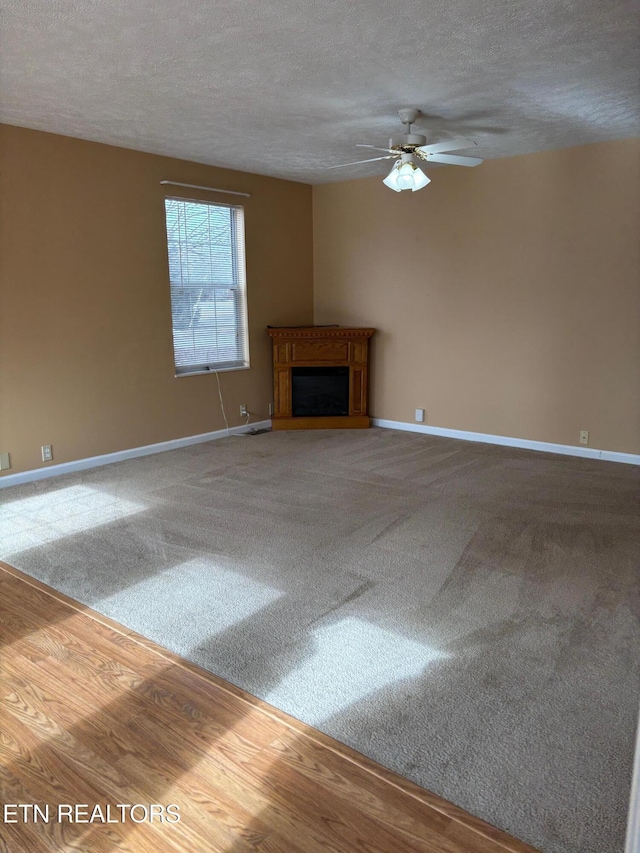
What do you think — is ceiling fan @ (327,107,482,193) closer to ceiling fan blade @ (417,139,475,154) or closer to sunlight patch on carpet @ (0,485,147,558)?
ceiling fan blade @ (417,139,475,154)

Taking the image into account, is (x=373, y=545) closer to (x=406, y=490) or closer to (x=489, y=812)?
(x=406, y=490)

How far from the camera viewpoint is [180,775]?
179 centimetres

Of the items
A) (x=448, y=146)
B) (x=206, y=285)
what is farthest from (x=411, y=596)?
(x=206, y=285)

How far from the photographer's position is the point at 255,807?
1678 millimetres

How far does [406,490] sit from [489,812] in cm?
283

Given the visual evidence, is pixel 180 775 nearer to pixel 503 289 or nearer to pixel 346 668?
pixel 346 668

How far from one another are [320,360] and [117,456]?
2312mm

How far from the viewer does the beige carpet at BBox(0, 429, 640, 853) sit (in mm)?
1867

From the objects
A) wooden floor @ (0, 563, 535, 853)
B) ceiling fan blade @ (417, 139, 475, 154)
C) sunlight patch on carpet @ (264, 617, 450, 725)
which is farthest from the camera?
ceiling fan blade @ (417, 139, 475, 154)

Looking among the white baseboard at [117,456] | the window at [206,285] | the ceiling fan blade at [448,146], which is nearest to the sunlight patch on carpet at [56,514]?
the white baseboard at [117,456]

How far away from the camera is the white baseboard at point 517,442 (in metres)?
5.14

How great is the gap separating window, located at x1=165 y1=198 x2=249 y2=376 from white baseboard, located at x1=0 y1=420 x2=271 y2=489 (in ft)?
2.14

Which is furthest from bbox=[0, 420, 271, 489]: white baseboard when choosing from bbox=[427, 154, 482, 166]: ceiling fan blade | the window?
bbox=[427, 154, 482, 166]: ceiling fan blade

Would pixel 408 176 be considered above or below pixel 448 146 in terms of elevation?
below
